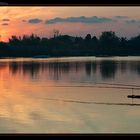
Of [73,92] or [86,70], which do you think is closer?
[73,92]

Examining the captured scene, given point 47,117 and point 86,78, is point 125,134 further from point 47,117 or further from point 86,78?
point 86,78

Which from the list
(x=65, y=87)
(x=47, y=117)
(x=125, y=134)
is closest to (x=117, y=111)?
(x=65, y=87)

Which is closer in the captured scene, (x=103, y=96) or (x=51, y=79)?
(x=103, y=96)

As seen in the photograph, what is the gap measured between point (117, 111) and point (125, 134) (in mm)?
12389

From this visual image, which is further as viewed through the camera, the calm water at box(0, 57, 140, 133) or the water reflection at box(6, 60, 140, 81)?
the water reflection at box(6, 60, 140, 81)

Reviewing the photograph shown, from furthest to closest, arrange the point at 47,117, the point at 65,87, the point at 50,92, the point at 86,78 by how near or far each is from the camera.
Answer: the point at 65,87, the point at 86,78, the point at 50,92, the point at 47,117

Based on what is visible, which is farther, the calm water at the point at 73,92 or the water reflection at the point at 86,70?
the water reflection at the point at 86,70

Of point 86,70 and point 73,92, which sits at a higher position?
point 86,70
